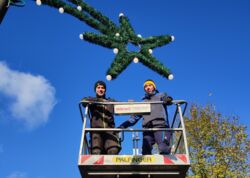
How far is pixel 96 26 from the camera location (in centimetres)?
A: 833

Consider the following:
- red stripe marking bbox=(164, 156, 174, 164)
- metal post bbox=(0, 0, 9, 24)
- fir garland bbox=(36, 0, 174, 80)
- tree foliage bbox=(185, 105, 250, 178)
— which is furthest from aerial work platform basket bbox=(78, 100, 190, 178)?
tree foliage bbox=(185, 105, 250, 178)

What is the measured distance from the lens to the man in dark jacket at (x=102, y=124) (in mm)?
6566

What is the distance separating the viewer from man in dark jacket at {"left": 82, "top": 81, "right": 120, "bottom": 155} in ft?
21.5

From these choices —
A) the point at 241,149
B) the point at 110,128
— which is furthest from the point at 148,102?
the point at 241,149

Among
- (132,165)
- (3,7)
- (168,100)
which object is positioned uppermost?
(3,7)

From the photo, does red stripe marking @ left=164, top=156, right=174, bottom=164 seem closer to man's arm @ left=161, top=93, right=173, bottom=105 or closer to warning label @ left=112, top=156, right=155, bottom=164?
warning label @ left=112, top=156, right=155, bottom=164

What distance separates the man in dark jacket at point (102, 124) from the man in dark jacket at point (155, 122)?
57cm

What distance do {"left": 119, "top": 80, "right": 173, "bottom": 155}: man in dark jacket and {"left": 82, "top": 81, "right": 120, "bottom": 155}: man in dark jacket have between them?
575mm

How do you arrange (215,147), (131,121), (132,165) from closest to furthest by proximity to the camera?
(132,165)
(131,121)
(215,147)

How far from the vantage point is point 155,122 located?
6.88m

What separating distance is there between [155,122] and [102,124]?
987 millimetres

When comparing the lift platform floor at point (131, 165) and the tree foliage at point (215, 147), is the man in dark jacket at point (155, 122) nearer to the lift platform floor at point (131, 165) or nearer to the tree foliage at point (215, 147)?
the lift platform floor at point (131, 165)

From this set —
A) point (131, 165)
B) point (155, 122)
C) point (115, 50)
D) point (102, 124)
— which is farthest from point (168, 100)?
point (115, 50)

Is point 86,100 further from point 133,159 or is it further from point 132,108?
point 133,159
